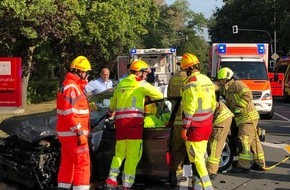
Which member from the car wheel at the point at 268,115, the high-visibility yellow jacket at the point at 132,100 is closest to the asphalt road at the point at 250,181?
the high-visibility yellow jacket at the point at 132,100

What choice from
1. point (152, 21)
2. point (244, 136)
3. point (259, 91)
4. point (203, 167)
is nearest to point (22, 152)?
point (203, 167)

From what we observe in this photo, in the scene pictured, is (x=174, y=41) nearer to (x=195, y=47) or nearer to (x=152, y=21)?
(x=195, y=47)

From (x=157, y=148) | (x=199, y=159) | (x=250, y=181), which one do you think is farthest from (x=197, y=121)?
(x=250, y=181)

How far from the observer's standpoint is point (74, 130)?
19.5ft

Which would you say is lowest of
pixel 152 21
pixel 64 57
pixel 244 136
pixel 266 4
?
pixel 244 136

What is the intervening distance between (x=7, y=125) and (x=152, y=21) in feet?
98.9

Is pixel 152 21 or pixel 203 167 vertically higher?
pixel 152 21

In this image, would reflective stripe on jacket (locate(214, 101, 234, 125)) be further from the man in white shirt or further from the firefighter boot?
the man in white shirt

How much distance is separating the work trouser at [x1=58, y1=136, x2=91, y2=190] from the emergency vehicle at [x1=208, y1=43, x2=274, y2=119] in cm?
1098

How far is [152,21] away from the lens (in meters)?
36.7

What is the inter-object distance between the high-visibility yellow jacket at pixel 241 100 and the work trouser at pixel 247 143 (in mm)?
101

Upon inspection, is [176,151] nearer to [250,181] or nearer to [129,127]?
[129,127]

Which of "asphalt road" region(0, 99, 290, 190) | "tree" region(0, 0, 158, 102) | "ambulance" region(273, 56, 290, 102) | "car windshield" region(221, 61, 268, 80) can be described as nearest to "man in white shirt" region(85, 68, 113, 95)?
"asphalt road" region(0, 99, 290, 190)

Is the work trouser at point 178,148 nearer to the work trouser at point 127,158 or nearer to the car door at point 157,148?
the car door at point 157,148
